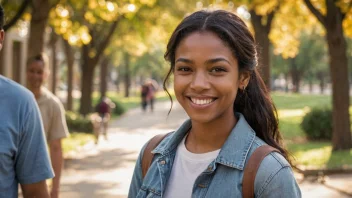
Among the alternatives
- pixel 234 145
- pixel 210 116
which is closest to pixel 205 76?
pixel 210 116

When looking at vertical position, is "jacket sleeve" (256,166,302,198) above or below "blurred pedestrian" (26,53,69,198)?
above

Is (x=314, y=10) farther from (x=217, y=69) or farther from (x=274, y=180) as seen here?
(x=274, y=180)

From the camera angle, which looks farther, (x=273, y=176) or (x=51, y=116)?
(x=51, y=116)

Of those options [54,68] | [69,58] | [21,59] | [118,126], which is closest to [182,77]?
[118,126]

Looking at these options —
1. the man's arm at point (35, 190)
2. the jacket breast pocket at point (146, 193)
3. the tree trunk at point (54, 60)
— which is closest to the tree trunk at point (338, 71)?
the man's arm at point (35, 190)

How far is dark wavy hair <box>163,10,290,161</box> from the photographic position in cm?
266

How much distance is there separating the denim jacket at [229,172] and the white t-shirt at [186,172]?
1.0 inches

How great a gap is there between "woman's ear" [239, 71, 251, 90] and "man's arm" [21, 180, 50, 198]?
1143mm

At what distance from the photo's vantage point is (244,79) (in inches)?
110

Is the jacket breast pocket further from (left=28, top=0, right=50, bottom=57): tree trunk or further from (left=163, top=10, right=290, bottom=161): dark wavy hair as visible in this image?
(left=28, top=0, right=50, bottom=57): tree trunk

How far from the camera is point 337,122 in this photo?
48.5 feet

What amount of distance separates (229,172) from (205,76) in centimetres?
40

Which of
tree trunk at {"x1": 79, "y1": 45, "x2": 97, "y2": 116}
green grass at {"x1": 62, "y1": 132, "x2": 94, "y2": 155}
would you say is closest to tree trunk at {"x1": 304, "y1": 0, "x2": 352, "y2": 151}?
green grass at {"x1": 62, "y1": 132, "x2": 94, "y2": 155}

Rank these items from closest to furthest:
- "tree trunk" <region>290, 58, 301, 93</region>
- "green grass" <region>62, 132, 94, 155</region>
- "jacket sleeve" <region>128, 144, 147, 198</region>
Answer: "jacket sleeve" <region>128, 144, 147, 198</region> → "green grass" <region>62, 132, 94, 155</region> → "tree trunk" <region>290, 58, 301, 93</region>
